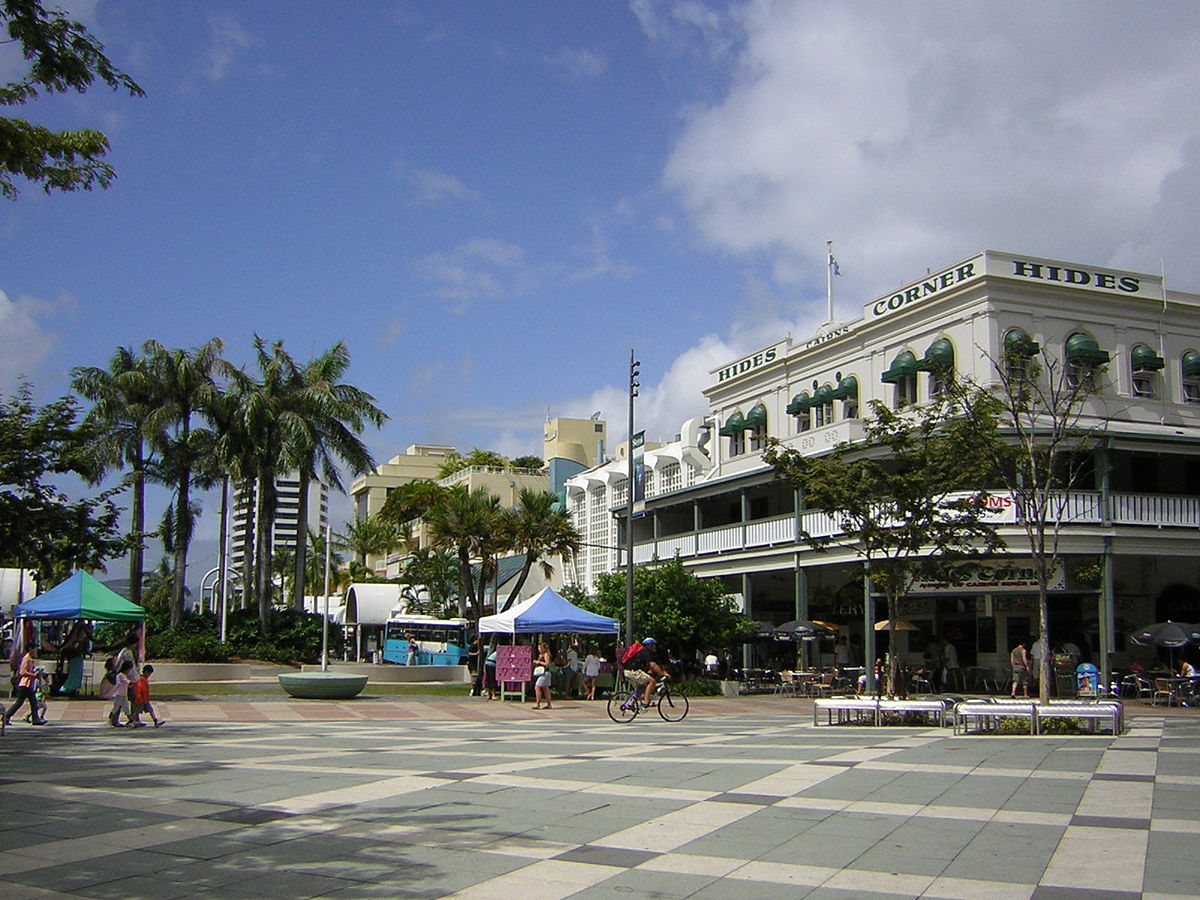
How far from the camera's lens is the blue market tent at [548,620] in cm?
2912

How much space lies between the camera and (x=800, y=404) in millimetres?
40281

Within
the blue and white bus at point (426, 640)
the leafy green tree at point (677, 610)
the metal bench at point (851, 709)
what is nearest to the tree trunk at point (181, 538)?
the blue and white bus at point (426, 640)

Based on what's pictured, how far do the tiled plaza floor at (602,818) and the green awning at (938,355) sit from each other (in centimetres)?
1740

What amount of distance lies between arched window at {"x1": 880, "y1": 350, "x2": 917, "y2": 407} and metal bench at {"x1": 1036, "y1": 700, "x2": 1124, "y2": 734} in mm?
17559

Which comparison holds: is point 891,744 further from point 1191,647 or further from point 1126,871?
point 1191,647

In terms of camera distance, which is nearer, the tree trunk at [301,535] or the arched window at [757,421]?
the arched window at [757,421]

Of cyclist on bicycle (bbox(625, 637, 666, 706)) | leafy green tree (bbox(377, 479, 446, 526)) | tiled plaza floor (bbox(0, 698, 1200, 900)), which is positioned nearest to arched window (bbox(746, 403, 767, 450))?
cyclist on bicycle (bbox(625, 637, 666, 706))

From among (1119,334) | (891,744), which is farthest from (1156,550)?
(891,744)

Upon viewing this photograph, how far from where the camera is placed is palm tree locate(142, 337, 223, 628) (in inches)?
1731

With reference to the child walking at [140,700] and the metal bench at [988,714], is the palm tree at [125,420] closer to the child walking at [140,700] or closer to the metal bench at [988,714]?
the child walking at [140,700]

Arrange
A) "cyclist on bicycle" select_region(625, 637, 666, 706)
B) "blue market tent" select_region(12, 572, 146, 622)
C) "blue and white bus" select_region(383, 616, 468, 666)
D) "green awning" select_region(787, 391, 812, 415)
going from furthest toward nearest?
"blue and white bus" select_region(383, 616, 468, 666) < "green awning" select_region(787, 391, 812, 415) < "blue market tent" select_region(12, 572, 146, 622) < "cyclist on bicycle" select_region(625, 637, 666, 706)

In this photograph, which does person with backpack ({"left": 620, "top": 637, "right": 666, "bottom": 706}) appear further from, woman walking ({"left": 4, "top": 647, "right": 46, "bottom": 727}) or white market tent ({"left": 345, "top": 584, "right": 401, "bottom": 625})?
white market tent ({"left": 345, "top": 584, "right": 401, "bottom": 625})

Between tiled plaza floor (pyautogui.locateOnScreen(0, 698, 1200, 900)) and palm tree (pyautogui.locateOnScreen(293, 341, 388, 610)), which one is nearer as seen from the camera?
tiled plaza floor (pyautogui.locateOnScreen(0, 698, 1200, 900))

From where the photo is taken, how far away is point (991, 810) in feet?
34.7
